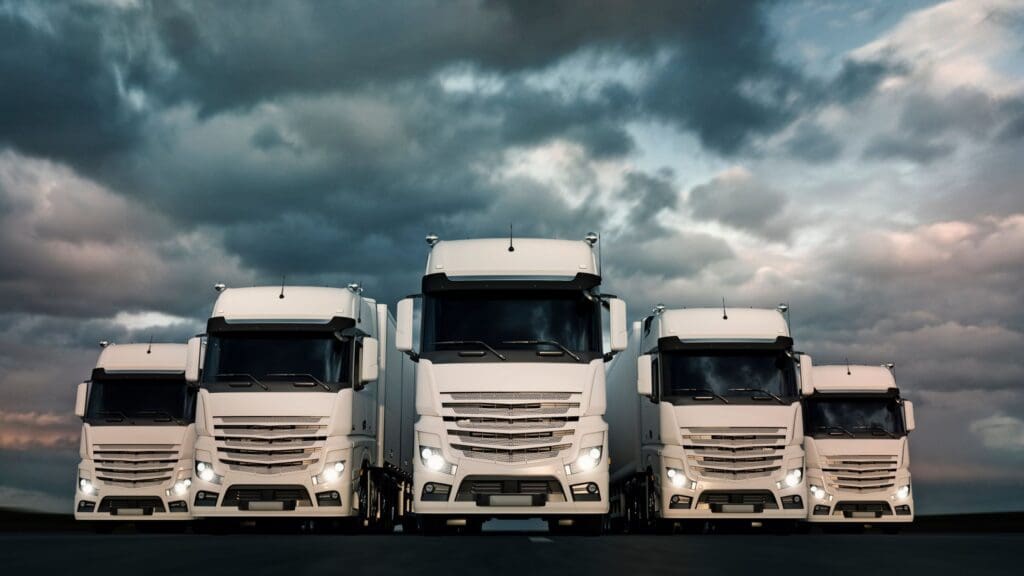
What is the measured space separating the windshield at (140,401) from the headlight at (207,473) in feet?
16.1

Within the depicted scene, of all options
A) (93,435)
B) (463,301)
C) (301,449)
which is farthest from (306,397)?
(93,435)

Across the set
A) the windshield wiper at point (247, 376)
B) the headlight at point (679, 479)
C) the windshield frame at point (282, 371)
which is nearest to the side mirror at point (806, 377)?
the headlight at point (679, 479)

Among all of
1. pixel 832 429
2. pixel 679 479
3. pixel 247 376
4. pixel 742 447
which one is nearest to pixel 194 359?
pixel 247 376

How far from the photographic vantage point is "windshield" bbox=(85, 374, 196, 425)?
916 inches

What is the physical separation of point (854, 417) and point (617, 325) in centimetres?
1075

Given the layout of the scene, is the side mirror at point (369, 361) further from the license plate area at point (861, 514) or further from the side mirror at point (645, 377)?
the license plate area at point (861, 514)

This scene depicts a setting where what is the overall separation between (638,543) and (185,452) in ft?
38.7

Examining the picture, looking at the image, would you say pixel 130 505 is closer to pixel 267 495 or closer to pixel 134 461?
pixel 134 461

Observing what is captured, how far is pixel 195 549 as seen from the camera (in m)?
13.0

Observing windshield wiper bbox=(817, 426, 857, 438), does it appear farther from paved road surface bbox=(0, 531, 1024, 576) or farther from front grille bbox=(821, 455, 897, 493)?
paved road surface bbox=(0, 531, 1024, 576)

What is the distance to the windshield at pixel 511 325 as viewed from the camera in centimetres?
1636

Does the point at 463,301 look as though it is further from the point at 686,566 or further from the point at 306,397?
the point at 686,566

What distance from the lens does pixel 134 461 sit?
23219 millimetres

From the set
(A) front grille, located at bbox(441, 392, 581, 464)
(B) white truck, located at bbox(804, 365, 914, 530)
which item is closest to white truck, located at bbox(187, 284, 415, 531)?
(A) front grille, located at bbox(441, 392, 581, 464)
